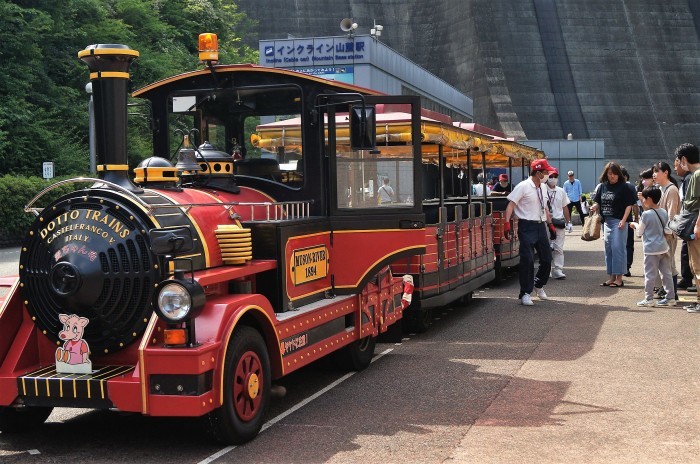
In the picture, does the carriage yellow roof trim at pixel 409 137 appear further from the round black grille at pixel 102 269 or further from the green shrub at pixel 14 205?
the green shrub at pixel 14 205

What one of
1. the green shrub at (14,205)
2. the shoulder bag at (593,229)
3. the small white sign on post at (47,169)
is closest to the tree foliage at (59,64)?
the green shrub at (14,205)

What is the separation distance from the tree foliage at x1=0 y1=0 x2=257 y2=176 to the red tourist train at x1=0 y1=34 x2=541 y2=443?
25567 mm

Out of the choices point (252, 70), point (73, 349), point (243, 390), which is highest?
point (252, 70)

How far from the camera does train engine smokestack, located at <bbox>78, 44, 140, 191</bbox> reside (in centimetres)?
648

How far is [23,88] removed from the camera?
34.5 meters

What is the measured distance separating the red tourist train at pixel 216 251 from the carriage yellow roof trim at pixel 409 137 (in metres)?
0.02

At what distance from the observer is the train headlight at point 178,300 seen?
5707 millimetres

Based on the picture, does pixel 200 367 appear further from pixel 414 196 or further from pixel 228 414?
pixel 414 196

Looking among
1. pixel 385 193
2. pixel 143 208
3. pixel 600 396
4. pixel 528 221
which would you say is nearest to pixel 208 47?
pixel 385 193

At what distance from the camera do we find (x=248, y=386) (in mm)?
6309

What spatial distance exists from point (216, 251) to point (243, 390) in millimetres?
948

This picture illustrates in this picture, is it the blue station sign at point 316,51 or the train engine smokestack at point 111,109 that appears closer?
the train engine smokestack at point 111,109

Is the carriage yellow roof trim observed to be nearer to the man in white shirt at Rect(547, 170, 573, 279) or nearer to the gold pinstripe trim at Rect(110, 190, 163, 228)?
the man in white shirt at Rect(547, 170, 573, 279)

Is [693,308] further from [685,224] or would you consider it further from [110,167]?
[110,167]
